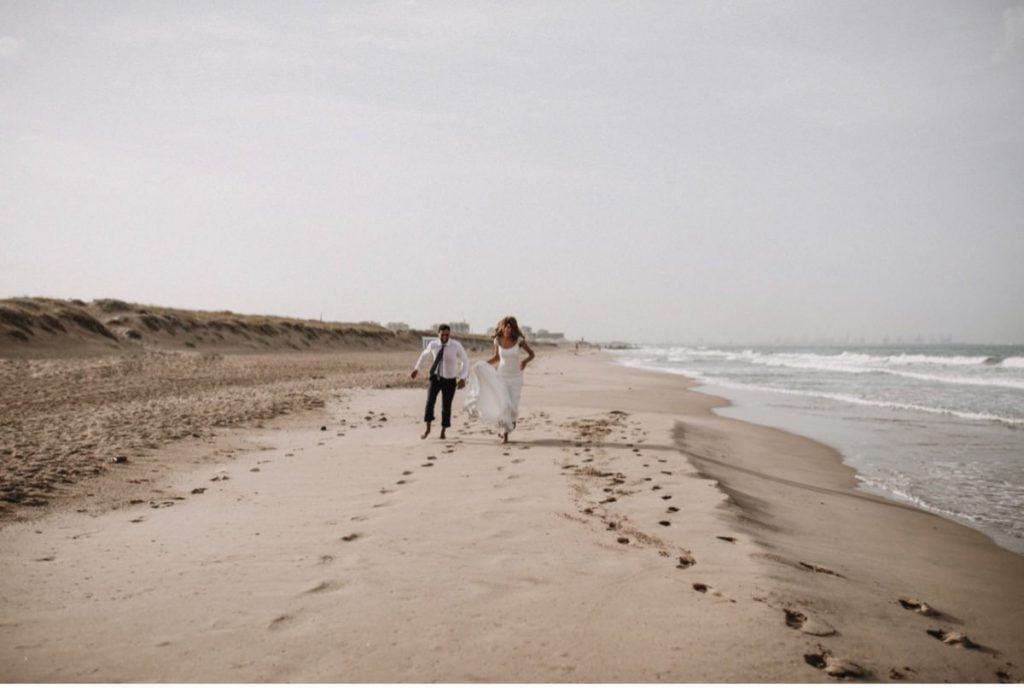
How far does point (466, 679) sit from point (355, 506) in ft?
11.8

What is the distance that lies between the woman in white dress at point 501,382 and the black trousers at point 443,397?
0.35 meters

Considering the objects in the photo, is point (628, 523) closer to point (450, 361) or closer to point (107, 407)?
point (450, 361)

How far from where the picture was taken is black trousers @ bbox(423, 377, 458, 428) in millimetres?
10906

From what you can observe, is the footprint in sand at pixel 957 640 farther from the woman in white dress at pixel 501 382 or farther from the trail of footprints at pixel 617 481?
the woman in white dress at pixel 501 382

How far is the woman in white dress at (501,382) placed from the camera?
10.6m

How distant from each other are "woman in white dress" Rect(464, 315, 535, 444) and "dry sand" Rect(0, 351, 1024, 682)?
228 cm

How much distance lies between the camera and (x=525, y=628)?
3482mm

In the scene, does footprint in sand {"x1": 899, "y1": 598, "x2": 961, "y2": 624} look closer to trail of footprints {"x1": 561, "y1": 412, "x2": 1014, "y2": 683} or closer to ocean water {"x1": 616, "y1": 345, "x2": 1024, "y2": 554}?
trail of footprints {"x1": 561, "y1": 412, "x2": 1014, "y2": 683}

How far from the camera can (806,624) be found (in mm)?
3572

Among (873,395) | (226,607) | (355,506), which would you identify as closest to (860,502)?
(355,506)

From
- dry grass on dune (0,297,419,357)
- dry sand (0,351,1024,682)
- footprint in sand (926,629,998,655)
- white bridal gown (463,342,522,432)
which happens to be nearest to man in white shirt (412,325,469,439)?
white bridal gown (463,342,522,432)

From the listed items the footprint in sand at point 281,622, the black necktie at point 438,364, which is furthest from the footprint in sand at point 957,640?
the black necktie at point 438,364

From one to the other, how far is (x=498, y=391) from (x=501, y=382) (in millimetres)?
245

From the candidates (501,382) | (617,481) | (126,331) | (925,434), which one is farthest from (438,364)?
(126,331)
